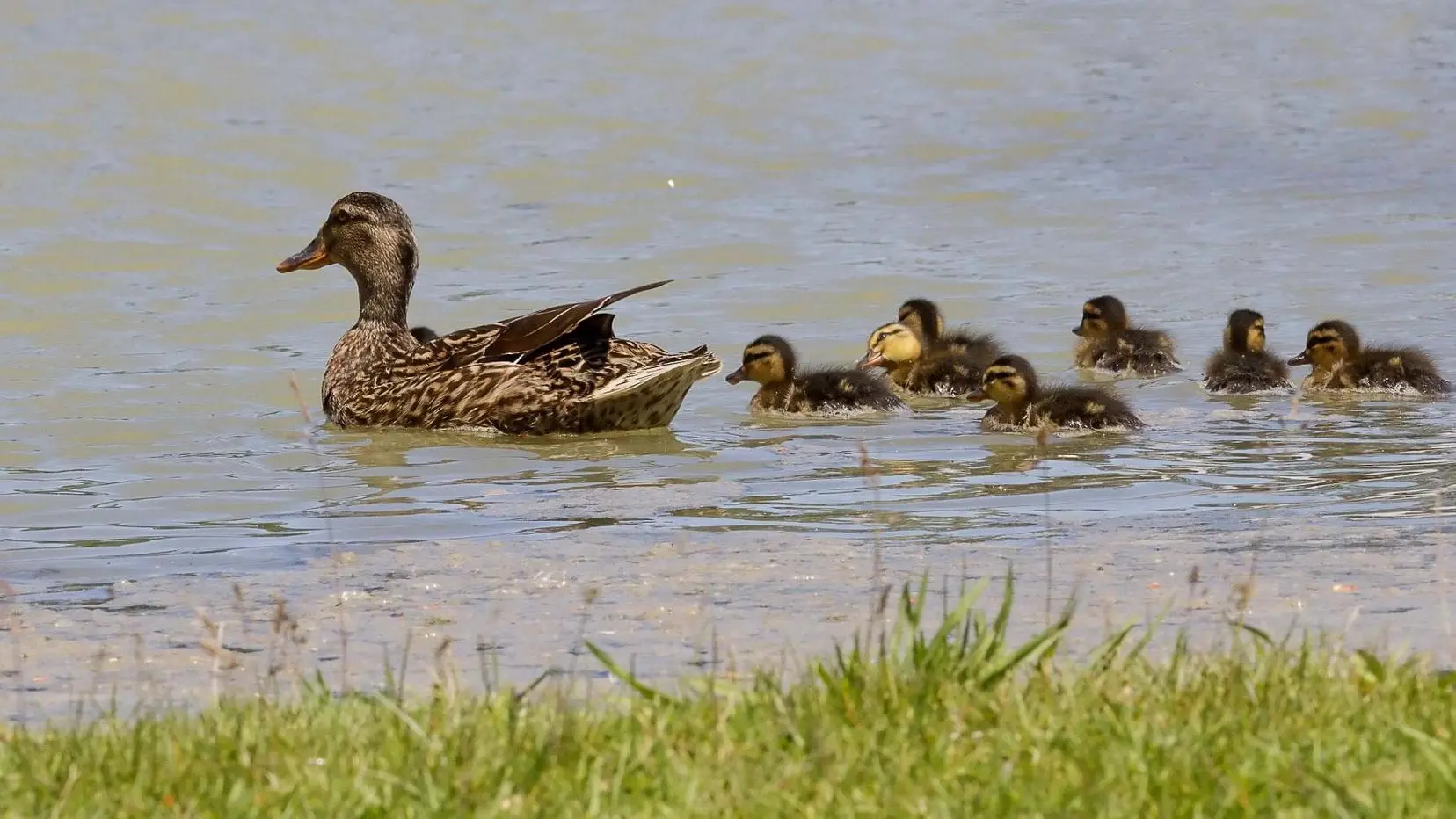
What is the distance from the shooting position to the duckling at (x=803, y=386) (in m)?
10.2

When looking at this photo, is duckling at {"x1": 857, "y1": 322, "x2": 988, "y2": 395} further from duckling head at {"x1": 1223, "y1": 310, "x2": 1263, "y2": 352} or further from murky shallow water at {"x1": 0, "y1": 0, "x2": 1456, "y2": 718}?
duckling head at {"x1": 1223, "y1": 310, "x2": 1263, "y2": 352}

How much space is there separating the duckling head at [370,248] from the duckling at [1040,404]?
9.16 feet

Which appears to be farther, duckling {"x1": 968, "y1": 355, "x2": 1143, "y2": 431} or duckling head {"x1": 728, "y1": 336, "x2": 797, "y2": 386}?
duckling head {"x1": 728, "y1": 336, "x2": 797, "y2": 386}

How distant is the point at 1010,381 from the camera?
9742mm

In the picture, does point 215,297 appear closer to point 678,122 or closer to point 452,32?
point 678,122

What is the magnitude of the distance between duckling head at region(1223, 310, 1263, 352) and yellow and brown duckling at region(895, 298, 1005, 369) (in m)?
1.17

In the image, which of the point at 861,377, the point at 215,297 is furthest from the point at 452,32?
the point at 861,377

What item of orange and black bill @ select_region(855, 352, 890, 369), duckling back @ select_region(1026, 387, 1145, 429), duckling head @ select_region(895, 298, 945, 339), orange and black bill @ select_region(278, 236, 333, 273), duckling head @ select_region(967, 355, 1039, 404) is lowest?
duckling back @ select_region(1026, 387, 1145, 429)

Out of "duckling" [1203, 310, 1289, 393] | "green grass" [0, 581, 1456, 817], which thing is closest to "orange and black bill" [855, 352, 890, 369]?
"duckling" [1203, 310, 1289, 393]

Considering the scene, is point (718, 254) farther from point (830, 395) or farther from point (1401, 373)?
point (1401, 373)

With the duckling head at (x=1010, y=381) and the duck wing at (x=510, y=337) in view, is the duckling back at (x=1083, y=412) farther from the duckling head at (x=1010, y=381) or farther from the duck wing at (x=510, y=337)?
the duck wing at (x=510, y=337)

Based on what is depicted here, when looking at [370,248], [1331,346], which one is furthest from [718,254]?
[1331,346]

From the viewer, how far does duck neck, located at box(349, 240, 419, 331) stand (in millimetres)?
10617

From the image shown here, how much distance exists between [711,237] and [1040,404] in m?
6.49
